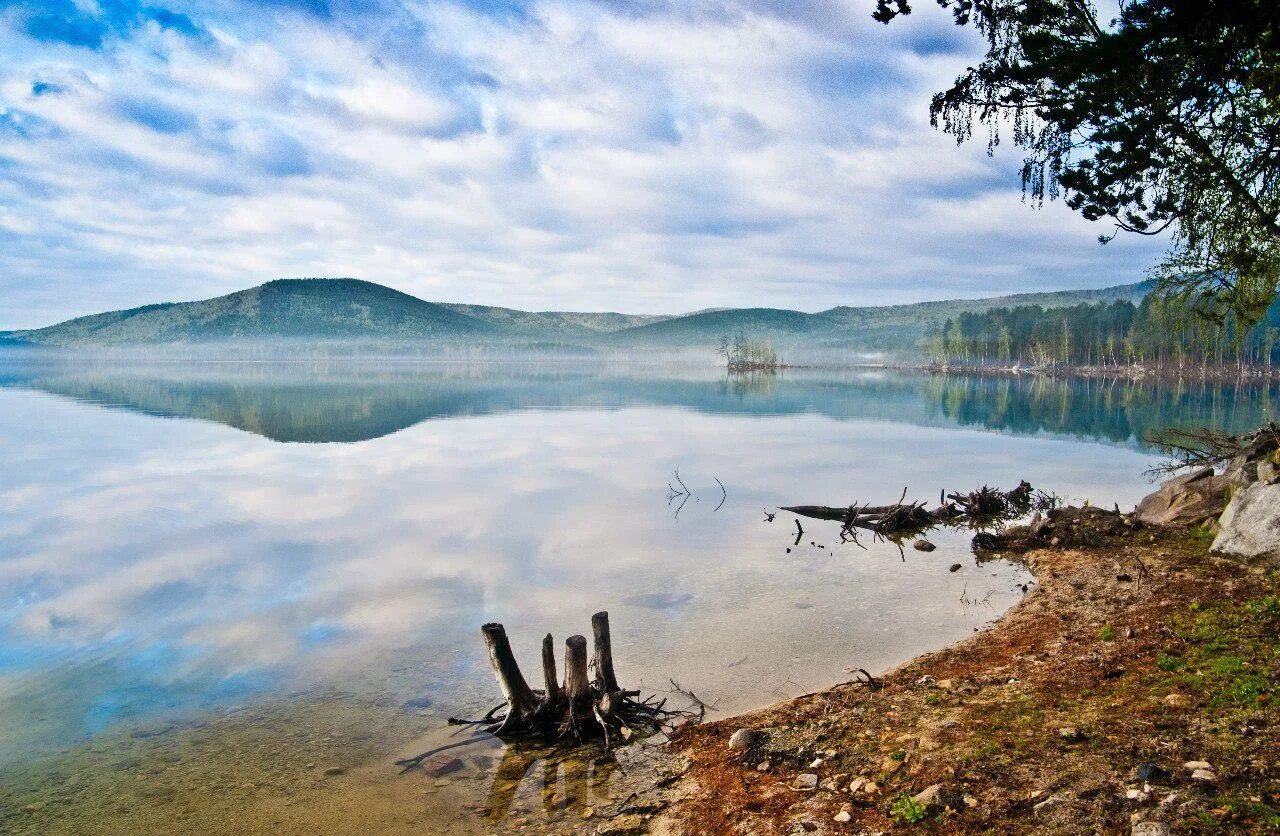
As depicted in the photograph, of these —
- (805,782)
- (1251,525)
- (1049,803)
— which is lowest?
(805,782)

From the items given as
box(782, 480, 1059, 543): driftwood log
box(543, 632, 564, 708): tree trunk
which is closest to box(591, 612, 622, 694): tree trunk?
box(543, 632, 564, 708): tree trunk

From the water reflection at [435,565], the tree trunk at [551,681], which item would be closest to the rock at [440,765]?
the tree trunk at [551,681]

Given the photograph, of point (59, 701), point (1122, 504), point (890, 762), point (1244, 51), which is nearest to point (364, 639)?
point (59, 701)

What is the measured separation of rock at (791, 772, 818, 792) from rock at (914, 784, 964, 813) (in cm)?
116

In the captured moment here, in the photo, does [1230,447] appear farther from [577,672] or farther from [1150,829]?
[1150,829]

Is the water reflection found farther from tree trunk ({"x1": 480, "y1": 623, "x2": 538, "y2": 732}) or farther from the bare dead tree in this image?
the bare dead tree

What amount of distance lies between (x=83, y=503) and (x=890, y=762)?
3155 centimetres

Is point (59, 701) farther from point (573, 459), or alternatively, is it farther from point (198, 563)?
point (573, 459)

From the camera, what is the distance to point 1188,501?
20875mm

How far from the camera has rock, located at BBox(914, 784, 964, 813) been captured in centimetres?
717

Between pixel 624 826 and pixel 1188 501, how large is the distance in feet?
62.6

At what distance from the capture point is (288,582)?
19.6m

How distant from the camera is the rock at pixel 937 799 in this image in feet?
23.5

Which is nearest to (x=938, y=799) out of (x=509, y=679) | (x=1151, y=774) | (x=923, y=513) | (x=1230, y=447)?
(x=1151, y=774)
